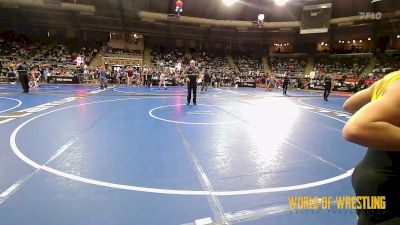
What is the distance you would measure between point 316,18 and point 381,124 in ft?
110

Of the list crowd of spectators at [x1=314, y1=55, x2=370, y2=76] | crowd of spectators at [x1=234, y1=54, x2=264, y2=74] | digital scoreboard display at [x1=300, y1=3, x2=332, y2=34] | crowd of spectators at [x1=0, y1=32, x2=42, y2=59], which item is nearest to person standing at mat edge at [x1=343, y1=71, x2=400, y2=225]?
digital scoreboard display at [x1=300, y1=3, x2=332, y2=34]

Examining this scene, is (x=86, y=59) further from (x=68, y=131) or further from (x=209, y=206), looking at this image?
(x=209, y=206)

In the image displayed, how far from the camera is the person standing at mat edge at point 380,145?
1.31 m

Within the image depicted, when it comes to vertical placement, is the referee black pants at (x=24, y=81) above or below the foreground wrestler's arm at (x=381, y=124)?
below

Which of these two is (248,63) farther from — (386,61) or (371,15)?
(386,61)

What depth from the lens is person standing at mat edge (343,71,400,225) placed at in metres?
1.31

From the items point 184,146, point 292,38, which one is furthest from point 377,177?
point 292,38

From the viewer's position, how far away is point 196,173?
466 centimetres

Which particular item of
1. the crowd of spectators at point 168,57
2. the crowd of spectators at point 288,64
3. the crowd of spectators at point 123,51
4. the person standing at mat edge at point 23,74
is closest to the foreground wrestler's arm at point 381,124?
the person standing at mat edge at point 23,74

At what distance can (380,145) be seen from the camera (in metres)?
1.33

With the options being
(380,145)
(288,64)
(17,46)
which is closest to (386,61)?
(288,64)

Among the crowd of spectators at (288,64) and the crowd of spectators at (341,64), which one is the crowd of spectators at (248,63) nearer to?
the crowd of spectators at (288,64)

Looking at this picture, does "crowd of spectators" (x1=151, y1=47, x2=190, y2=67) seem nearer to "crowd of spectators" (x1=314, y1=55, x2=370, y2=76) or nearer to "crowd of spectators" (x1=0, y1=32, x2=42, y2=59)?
"crowd of spectators" (x1=0, y1=32, x2=42, y2=59)

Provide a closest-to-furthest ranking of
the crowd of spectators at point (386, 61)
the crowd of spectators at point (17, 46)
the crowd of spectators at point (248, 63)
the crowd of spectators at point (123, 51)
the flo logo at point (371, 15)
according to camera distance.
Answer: the flo logo at point (371, 15) < the crowd of spectators at point (17, 46) < the crowd of spectators at point (386, 61) < the crowd of spectators at point (123, 51) < the crowd of spectators at point (248, 63)
